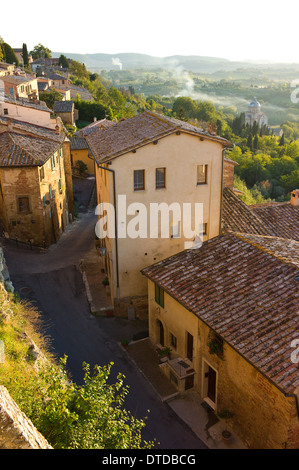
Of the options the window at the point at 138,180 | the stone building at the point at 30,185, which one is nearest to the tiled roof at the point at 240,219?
the window at the point at 138,180

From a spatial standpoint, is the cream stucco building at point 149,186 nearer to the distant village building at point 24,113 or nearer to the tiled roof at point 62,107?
the distant village building at point 24,113

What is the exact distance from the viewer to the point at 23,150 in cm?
2827

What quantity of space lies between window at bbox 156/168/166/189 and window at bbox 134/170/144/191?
85 centimetres

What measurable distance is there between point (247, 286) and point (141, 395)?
6223 millimetres

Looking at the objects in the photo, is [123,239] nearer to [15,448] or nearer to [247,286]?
[247,286]

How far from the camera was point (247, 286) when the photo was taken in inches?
610

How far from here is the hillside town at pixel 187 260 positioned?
13.3m

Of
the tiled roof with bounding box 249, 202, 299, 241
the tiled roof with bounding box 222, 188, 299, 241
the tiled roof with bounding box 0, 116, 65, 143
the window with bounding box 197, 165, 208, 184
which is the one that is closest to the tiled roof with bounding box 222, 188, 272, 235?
the tiled roof with bounding box 222, 188, 299, 241

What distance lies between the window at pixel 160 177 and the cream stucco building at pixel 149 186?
2.0 inches

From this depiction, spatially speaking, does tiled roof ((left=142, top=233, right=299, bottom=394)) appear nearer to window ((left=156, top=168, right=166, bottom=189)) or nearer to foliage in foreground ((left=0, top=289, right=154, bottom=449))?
window ((left=156, top=168, right=166, bottom=189))

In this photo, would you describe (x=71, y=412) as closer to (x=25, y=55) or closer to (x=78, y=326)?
(x=78, y=326)

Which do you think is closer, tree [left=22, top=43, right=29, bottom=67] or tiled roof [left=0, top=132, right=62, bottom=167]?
tiled roof [left=0, top=132, right=62, bottom=167]

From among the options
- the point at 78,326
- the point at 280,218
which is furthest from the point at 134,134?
the point at 280,218

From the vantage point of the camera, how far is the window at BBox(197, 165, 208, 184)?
21.7 m
